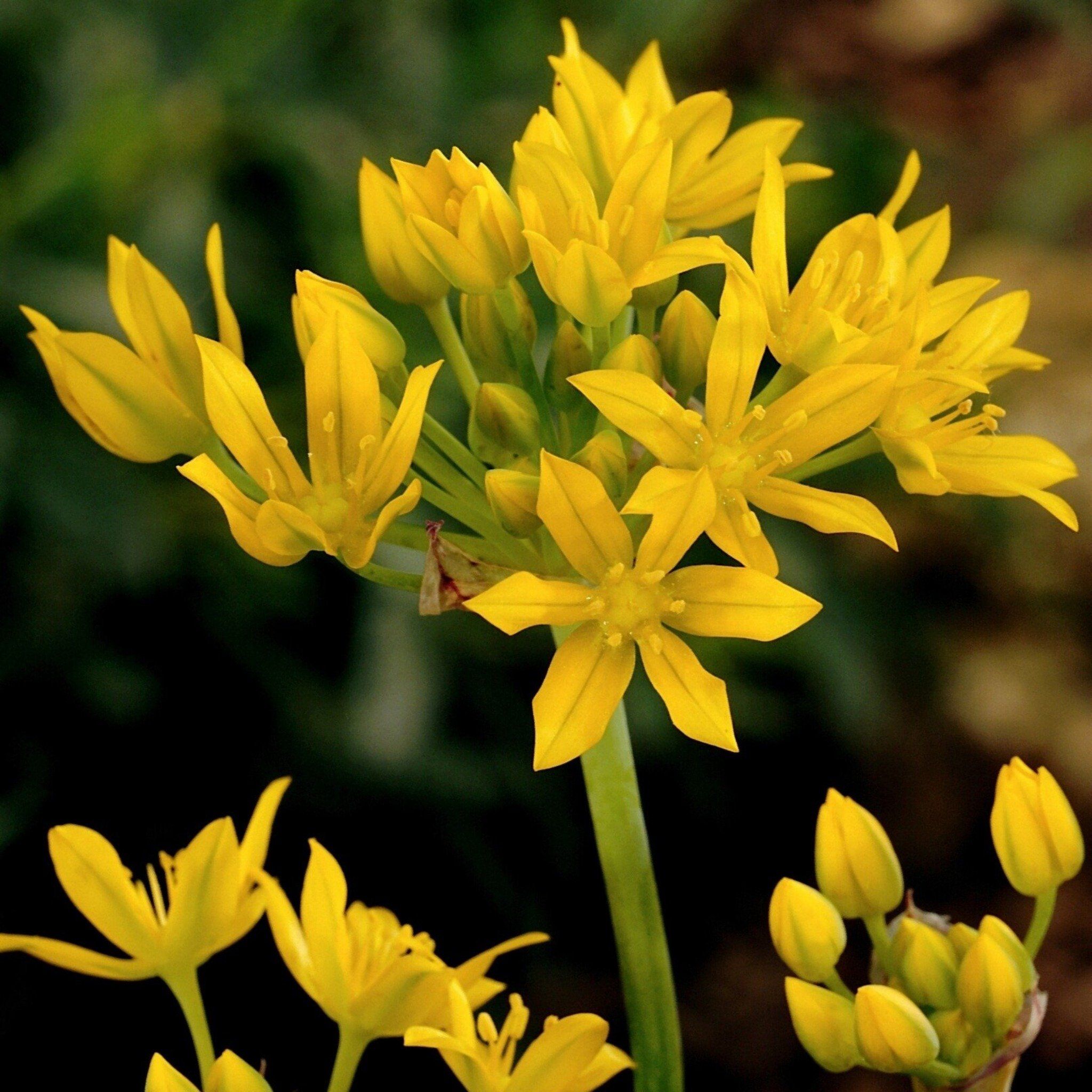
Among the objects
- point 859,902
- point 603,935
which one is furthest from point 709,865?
point 859,902

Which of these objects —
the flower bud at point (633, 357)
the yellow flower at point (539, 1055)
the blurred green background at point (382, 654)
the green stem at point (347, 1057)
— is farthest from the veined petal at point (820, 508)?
the blurred green background at point (382, 654)

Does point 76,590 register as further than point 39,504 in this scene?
Yes

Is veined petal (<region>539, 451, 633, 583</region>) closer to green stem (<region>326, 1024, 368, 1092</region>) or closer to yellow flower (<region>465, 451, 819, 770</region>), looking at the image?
yellow flower (<region>465, 451, 819, 770</region>)

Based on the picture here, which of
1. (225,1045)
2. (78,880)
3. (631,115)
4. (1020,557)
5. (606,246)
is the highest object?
(1020,557)

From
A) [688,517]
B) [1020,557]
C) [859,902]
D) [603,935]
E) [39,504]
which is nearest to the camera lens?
[688,517]

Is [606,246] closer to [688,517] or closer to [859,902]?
[688,517]

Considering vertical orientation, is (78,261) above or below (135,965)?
above
